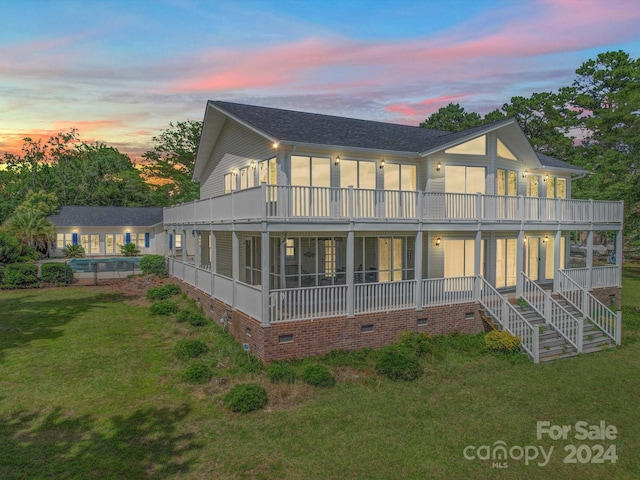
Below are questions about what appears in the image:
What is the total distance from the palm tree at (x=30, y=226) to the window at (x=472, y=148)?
131 ft

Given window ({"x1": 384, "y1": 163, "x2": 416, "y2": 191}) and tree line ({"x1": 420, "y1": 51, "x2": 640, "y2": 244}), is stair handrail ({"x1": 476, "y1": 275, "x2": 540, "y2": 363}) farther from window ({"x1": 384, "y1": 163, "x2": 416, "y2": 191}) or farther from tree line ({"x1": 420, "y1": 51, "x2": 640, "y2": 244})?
tree line ({"x1": 420, "y1": 51, "x2": 640, "y2": 244})

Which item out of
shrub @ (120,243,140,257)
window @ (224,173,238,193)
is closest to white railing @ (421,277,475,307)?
window @ (224,173,238,193)

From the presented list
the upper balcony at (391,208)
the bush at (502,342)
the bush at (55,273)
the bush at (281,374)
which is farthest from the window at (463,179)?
the bush at (55,273)

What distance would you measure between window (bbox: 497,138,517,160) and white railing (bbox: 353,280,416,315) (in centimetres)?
950

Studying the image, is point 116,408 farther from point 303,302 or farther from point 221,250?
point 221,250

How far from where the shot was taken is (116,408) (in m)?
10.1

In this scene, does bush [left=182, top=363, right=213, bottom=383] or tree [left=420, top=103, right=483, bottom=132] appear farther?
tree [left=420, top=103, right=483, bottom=132]

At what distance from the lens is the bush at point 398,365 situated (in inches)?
478

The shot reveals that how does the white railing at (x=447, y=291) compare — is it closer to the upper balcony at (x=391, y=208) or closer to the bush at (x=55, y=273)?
the upper balcony at (x=391, y=208)

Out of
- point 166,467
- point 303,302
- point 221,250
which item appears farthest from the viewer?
point 221,250

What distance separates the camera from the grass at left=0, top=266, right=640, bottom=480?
25.8 feet

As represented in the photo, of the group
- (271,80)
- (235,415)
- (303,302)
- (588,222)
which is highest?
(271,80)

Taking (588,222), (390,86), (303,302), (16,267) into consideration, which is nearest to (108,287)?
(16,267)

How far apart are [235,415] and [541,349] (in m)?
10.7
